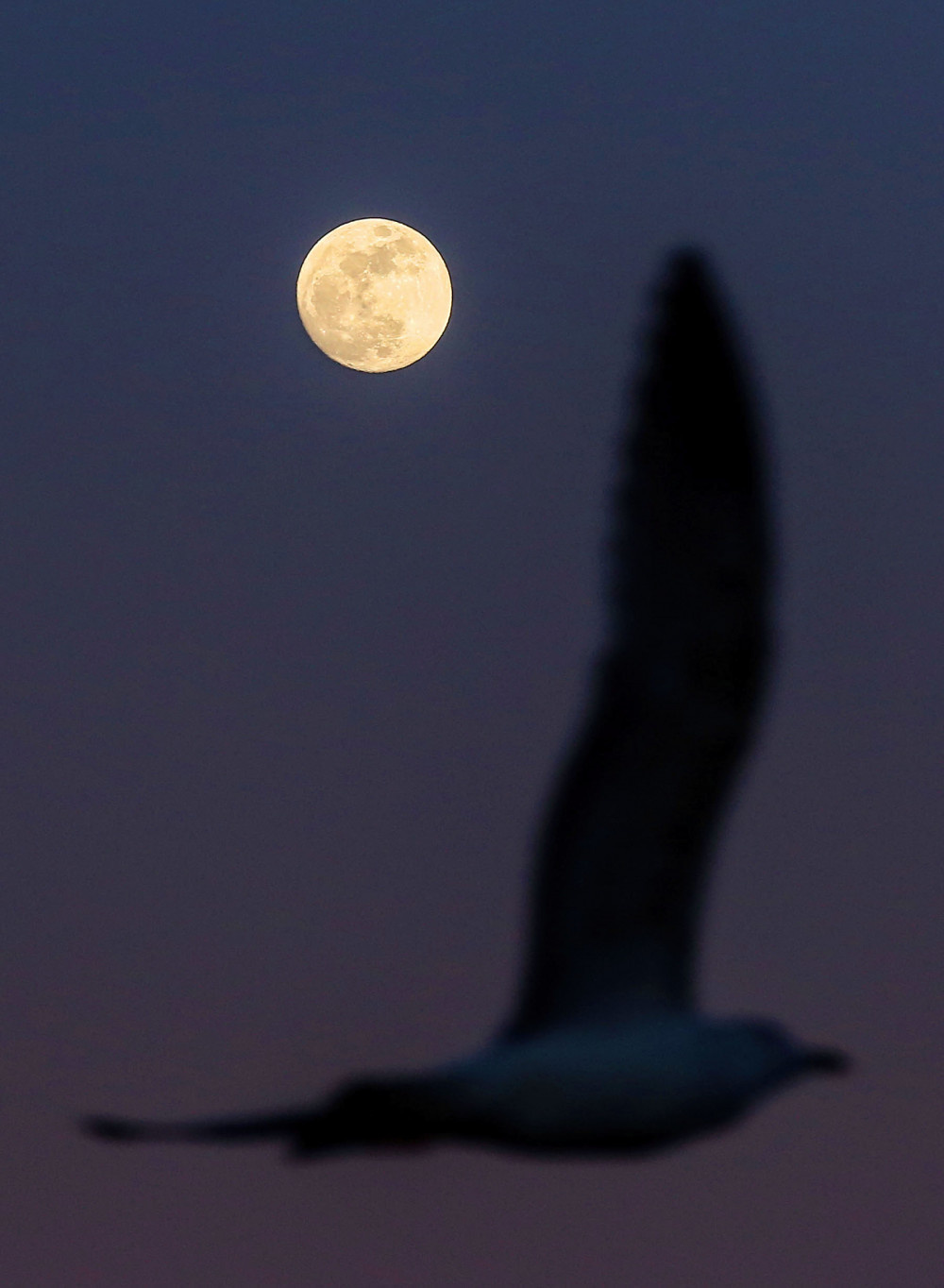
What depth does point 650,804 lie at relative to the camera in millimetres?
10469

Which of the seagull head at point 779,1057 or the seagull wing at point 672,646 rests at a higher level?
the seagull wing at point 672,646

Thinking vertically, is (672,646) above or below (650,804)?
above

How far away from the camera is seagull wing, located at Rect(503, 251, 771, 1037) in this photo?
10.2m

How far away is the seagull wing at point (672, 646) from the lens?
10.2 m

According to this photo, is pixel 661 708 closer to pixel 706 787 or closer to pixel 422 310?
pixel 706 787

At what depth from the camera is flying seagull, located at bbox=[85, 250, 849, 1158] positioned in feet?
33.3

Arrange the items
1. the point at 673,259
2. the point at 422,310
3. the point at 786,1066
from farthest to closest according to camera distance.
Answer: the point at 422,310 < the point at 786,1066 < the point at 673,259

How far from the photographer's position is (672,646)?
10352 millimetres

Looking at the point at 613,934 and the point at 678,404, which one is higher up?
the point at 678,404

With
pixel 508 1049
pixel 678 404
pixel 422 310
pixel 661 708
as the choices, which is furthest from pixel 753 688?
pixel 422 310

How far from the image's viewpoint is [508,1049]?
10.6m

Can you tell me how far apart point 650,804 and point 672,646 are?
738 millimetres

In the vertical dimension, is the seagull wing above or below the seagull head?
above

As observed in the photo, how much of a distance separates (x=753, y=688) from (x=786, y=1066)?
6.43 feet
